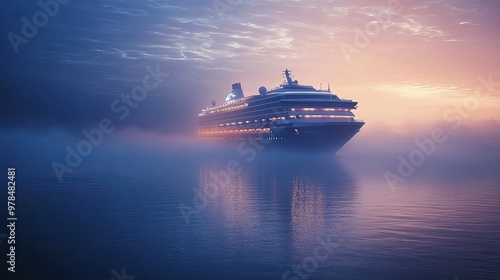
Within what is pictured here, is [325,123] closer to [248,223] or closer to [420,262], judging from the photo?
[248,223]

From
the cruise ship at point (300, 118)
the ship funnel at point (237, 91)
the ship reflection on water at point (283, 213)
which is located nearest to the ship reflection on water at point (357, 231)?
the ship reflection on water at point (283, 213)

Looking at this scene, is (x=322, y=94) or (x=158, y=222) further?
(x=322, y=94)

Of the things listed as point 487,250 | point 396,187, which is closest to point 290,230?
point 487,250

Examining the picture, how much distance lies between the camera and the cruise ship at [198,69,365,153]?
92.4 metres

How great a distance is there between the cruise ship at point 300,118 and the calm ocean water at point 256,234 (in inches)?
1815

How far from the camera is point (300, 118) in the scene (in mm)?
95188

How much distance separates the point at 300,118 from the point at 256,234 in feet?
233

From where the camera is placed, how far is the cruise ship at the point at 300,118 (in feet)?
303

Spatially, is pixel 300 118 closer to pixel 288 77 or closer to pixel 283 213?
pixel 288 77

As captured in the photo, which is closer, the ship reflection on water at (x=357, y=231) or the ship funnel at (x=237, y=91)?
the ship reflection on water at (x=357, y=231)

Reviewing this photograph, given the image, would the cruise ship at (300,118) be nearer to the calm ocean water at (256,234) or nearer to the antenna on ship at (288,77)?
the antenna on ship at (288,77)

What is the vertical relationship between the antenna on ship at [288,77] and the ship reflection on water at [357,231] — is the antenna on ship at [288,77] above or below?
above

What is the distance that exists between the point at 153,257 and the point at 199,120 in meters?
151

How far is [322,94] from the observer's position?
100312 mm
